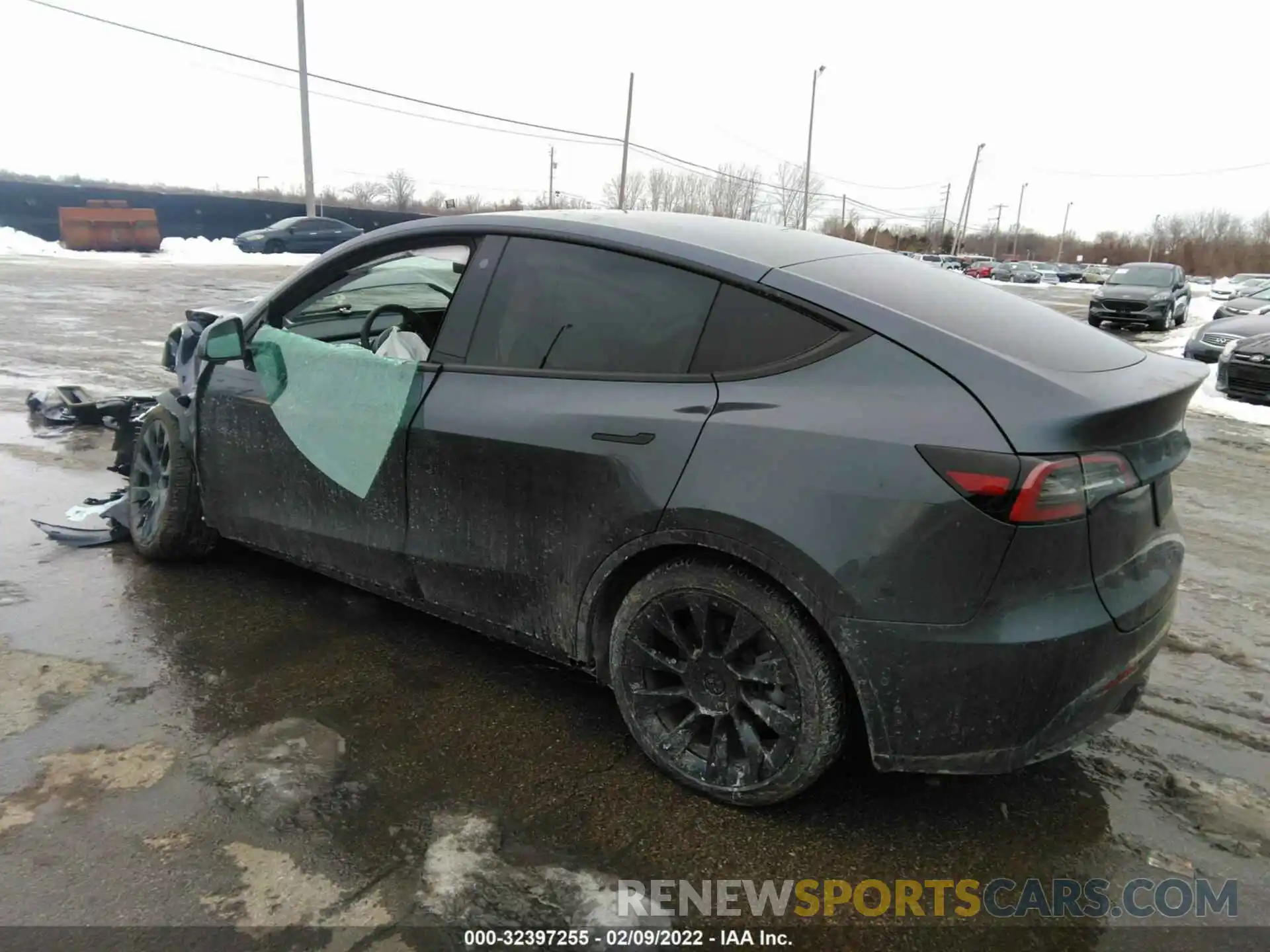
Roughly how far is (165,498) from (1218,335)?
46.1 feet

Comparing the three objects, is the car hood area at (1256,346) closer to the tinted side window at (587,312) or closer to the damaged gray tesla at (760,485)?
the damaged gray tesla at (760,485)

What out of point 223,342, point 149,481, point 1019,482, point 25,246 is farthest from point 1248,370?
point 25,246

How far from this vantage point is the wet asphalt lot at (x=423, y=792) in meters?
2.11

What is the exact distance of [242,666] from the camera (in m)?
3.18

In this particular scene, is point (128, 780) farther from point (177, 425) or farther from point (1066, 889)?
point (1066, 889)

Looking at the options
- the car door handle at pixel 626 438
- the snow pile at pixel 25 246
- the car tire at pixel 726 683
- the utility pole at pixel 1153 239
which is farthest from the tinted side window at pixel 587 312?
the utility pole at pixel 1153 239

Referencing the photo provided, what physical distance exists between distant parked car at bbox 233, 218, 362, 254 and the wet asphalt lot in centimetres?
2652

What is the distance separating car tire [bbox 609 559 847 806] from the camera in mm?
2240

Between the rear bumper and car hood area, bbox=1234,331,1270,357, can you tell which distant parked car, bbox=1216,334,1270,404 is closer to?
car hood area, bbox=1234,331,1270,357

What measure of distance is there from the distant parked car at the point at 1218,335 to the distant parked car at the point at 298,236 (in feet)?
77.4

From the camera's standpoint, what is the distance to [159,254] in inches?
1072

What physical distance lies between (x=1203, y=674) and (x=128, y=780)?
3.88 m

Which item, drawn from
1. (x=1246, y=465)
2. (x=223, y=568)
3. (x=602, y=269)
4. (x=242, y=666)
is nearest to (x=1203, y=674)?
(x=602, y=269)

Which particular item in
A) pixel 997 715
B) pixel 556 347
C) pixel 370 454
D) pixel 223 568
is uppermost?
pixel 556 347
